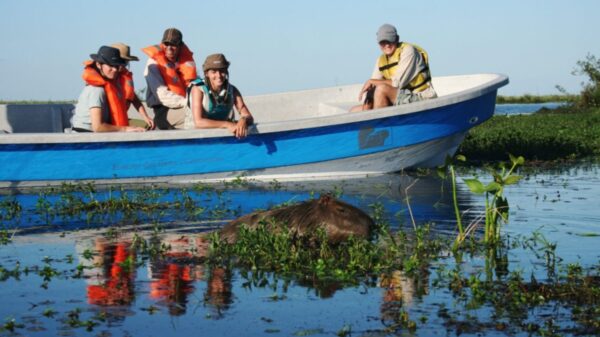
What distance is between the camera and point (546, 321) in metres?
5.06

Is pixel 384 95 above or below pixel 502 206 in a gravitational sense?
above

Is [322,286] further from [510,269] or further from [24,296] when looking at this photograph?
[24,296]

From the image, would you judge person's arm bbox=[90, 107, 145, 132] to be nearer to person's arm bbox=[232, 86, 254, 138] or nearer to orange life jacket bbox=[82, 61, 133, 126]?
orange life jacket bbox=[82, 61, 133, 126]

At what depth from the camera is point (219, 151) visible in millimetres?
11797

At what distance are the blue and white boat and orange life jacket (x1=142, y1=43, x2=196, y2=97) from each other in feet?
2.80

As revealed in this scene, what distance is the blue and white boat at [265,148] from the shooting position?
11.5 meters

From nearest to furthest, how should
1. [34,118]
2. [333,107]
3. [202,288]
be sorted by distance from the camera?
[202,288]
[34,118]
[333,107]

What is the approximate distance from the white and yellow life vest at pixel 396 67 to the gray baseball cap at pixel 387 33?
207 millimetres

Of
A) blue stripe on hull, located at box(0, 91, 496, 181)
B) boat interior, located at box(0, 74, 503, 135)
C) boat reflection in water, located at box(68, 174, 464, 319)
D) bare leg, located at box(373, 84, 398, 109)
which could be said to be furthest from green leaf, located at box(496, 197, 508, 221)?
boat interior, located at box(0, 74, 503, 135)

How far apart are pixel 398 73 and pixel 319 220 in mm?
4956

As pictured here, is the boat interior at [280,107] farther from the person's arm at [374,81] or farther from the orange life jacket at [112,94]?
the orange life jacket at [112,94]

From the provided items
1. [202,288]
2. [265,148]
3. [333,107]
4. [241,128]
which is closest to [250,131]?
[241,128]

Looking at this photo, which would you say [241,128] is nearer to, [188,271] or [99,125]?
[99,125]

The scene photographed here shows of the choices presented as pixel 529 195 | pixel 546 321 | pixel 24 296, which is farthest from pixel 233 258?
pixel 529 195
